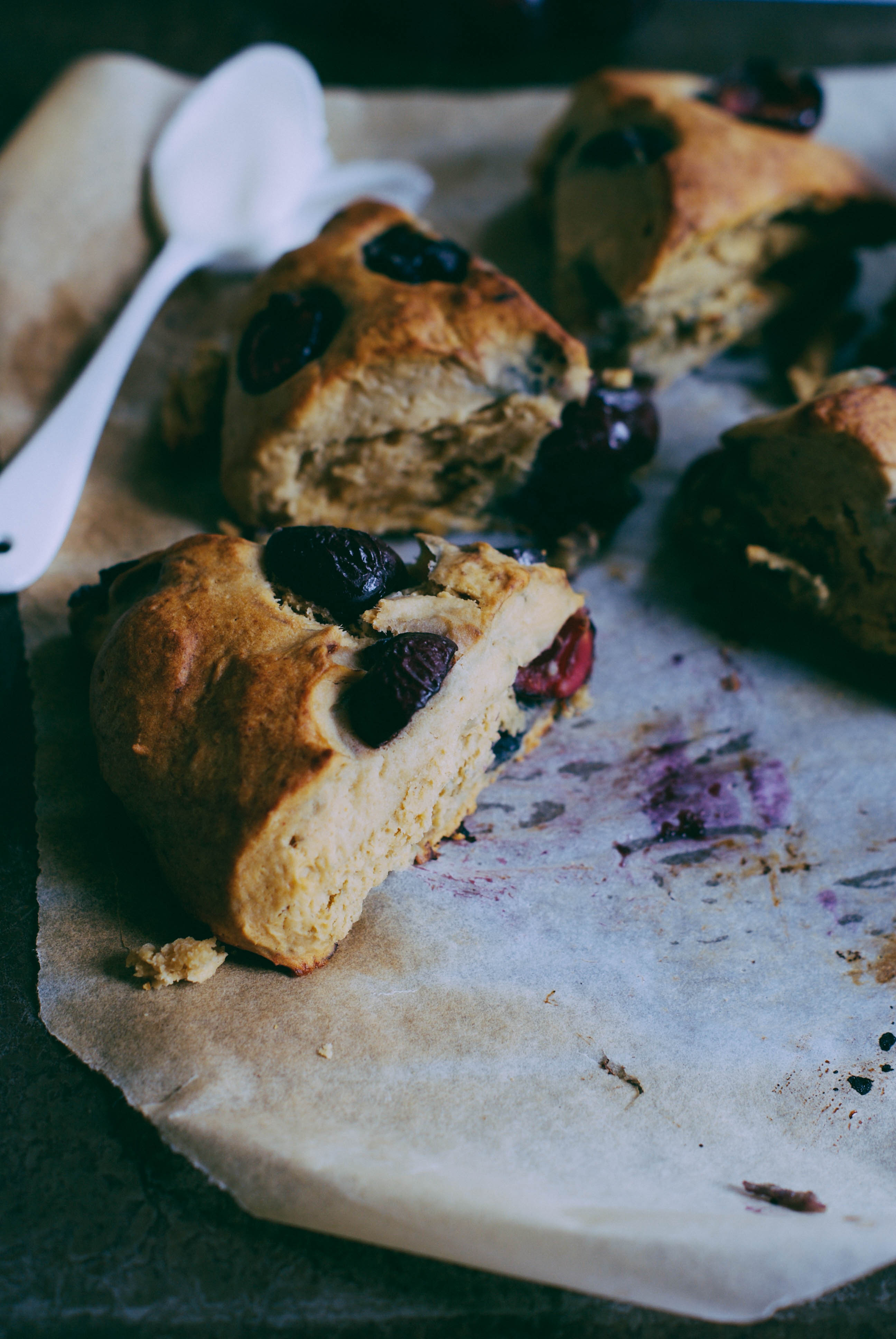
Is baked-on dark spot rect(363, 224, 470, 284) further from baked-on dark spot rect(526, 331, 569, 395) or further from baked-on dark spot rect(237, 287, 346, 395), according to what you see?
baked-on dark spot rect(526, 331, 569, 395)

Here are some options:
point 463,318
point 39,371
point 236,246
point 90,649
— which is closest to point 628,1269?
point 90,649

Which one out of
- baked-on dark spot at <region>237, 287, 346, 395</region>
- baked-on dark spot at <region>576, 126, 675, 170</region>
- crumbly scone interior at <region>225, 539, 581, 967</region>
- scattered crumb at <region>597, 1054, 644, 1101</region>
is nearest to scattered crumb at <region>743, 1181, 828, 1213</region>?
scattered crumb at <region>597, 1054, 644, 1101</region>

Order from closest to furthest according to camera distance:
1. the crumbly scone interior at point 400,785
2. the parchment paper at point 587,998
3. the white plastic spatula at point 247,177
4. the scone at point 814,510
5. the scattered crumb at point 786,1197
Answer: the parchment paper at point 587,998 → the scattered crumb at point 786,1197 → the crumbly scone interior at point 400,785 → the scone at point 814,510 → the white plastic spatula at point 247,177

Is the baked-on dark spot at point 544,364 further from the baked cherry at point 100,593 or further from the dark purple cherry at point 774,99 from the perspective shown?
the dark purple cherry at point 774,99

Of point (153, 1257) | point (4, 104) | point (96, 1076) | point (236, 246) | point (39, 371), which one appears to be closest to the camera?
point (153, 1257)

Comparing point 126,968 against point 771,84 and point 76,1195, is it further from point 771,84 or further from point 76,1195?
point 771,84

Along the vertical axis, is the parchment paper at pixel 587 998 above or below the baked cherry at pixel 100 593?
below

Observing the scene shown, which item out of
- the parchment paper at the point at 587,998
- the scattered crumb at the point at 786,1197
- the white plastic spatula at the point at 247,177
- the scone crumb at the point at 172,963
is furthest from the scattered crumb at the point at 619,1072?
the white plastic spatula at the point at 247,177
